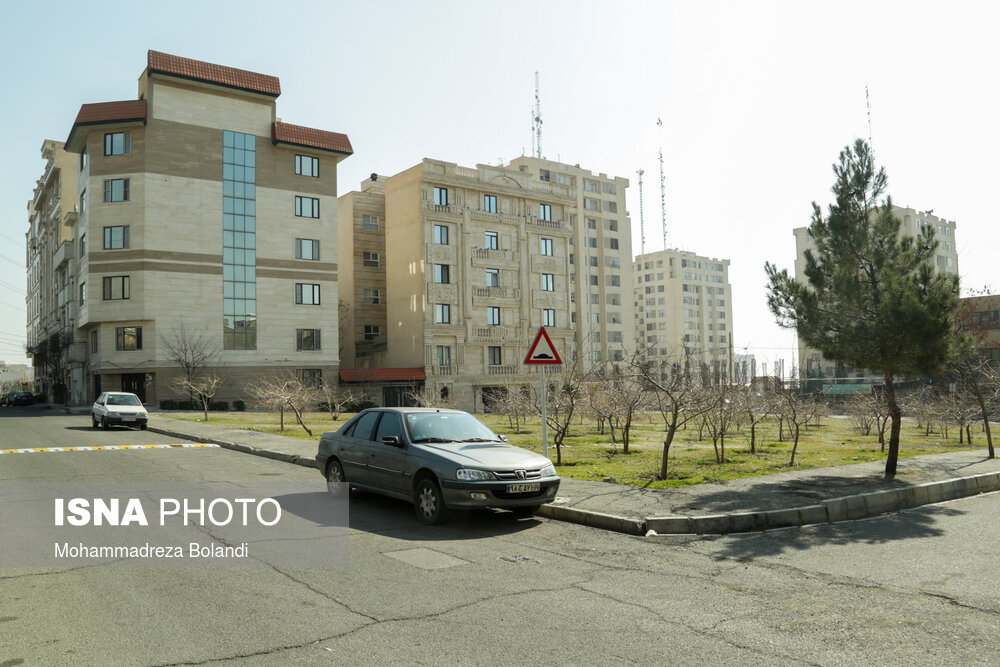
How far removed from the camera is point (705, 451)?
18.3m

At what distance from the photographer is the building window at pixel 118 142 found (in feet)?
157

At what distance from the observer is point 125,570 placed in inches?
257

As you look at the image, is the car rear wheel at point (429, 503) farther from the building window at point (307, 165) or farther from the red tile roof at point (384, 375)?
the building window at point (307, 165)

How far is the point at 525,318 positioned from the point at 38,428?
37.9 meters

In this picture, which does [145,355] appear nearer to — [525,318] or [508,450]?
[525,318]

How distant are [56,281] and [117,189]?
22177mm

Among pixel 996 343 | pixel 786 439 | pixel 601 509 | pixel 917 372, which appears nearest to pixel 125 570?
pixel 601 509

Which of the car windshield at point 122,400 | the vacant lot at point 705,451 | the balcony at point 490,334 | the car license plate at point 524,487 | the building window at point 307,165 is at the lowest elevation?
the vacant lot at point 705,451

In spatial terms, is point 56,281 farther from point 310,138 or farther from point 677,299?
point 677,299

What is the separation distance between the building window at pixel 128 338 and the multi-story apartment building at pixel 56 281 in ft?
23.7

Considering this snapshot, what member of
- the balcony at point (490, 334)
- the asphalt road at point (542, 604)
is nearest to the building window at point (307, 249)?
the balcony at point (490, 334)

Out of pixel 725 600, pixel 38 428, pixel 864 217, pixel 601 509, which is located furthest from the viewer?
pixel 38 428

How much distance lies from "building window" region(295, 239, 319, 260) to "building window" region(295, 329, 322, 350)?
18.7ft

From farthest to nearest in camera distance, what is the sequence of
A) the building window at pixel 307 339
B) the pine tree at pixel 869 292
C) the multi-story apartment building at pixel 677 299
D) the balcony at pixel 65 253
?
the multi-story apartment building at pixel 677 299
the balcony at pixel 65 253
the building window at pixel 307 339
the pine tree at pixel 869 292
